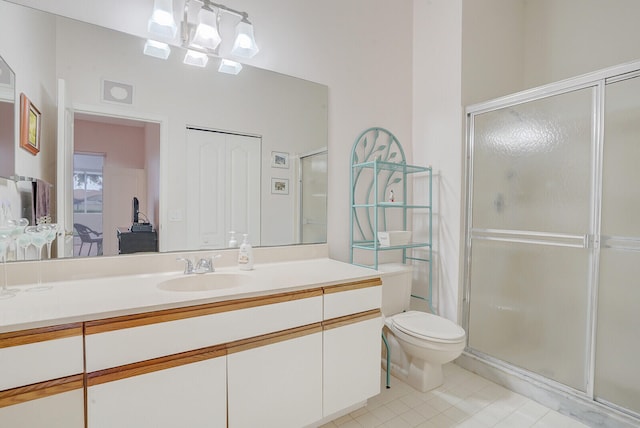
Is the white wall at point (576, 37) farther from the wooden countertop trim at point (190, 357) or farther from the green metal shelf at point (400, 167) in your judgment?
the wooden countertop trim at point (190, 357)

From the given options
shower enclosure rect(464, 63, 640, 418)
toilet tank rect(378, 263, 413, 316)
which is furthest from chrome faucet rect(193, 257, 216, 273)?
shower enclosure rect(464, 63, 640, 418)

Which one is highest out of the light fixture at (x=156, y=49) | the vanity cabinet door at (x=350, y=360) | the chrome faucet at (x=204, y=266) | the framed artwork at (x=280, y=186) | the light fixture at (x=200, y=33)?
the light fixture at (x=200, y=33)

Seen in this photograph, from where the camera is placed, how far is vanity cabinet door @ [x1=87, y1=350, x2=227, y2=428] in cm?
100

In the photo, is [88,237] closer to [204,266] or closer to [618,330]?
[204,266]

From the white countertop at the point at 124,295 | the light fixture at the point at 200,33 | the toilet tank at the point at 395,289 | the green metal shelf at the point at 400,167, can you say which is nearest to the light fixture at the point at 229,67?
the light fixture at the point at 200,33

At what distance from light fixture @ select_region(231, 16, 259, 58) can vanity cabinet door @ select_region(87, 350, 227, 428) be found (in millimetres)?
1530

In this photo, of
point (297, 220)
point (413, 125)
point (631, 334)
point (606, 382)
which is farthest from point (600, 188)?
point (297, 220)

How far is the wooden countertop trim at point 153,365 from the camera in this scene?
992 mm

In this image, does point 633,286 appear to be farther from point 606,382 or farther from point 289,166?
point 289,166

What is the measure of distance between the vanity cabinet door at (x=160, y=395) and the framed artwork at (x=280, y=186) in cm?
100

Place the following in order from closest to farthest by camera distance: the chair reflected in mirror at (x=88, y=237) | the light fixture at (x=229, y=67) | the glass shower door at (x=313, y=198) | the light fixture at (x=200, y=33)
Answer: the chair reflected in mirror at (x=88, y=237)
the light fixture at (x=200, y=33)
the light fixture at (x=229, y=67)
the glass shower door at (x=313, y=198)

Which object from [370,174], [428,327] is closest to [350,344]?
[428,327]

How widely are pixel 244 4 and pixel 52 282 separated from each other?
1.70m

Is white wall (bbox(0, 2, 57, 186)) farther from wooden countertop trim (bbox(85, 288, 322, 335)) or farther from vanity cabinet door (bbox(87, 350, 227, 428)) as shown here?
vanity cabinet door (bbox(87, 350, 227, 428))
